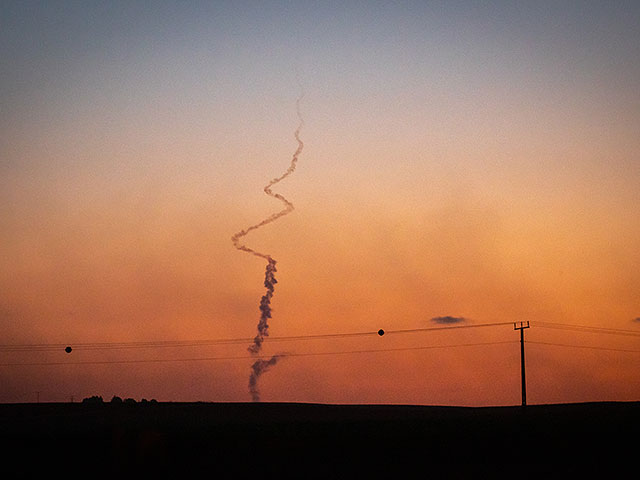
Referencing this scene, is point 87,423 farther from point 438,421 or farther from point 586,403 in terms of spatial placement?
point 586,403

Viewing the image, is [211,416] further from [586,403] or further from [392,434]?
[586,403]

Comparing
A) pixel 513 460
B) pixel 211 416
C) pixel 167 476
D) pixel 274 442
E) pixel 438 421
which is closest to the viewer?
pixel 167 476

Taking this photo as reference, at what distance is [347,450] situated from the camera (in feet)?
282

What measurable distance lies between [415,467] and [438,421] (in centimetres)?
5115

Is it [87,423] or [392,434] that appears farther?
[87,423]

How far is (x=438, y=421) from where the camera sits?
4801 inches

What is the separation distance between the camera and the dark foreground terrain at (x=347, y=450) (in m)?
67.2

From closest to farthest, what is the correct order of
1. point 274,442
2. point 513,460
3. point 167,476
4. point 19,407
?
point 167,476
point 513,460
point 274,442
point 19,407

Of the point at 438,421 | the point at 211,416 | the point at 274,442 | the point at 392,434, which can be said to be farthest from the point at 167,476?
the point at 211,416

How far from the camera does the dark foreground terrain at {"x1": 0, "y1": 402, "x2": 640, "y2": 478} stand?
67.2 m

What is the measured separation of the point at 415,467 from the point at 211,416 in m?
105

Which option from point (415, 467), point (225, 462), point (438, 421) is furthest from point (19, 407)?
point (415, 467)

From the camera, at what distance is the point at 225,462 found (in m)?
76.9

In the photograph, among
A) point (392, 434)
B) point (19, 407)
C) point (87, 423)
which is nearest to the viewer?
point (392, 434)
